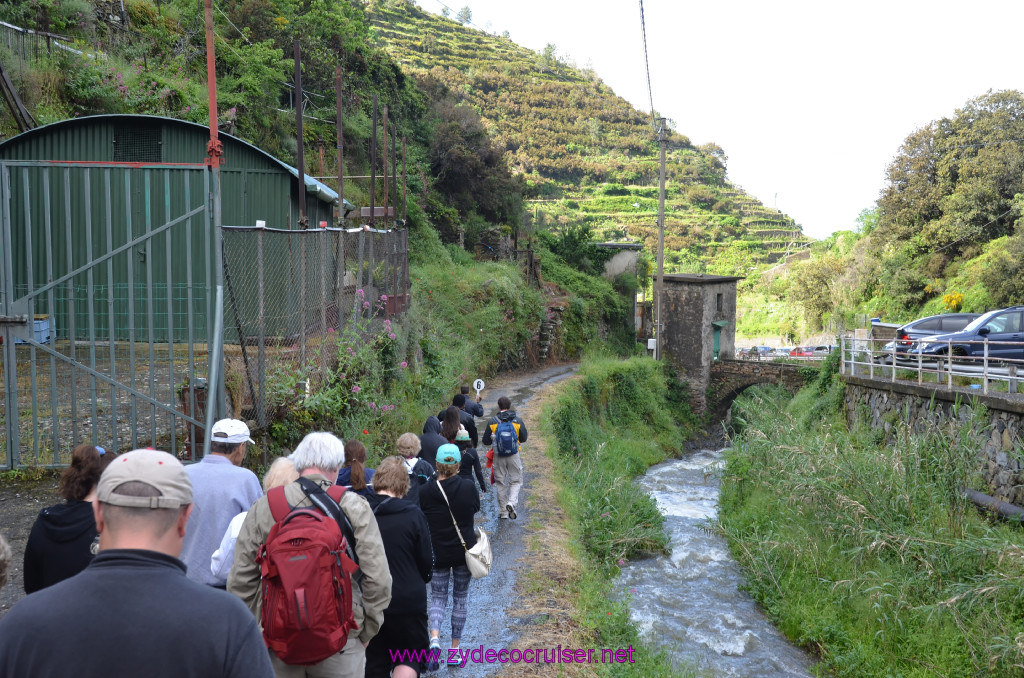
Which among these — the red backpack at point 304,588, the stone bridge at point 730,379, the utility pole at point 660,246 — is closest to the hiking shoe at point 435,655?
the red backpack at point 304,588

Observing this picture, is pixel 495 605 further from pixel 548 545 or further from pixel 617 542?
pixel 617 542

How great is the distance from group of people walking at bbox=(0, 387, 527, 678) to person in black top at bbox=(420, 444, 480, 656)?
11 millimetres

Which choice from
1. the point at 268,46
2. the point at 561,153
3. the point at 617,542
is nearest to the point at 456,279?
the point at 268,46

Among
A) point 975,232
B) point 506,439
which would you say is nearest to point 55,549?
point 506,439

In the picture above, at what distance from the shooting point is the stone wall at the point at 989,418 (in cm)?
1208

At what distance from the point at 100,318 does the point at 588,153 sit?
8775 centimetres

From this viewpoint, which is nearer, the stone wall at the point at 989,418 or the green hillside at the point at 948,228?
the stone wall at the point at 989,418

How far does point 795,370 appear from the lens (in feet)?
102

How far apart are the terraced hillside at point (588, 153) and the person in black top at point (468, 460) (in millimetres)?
52990

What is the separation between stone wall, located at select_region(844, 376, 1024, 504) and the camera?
39.6ft

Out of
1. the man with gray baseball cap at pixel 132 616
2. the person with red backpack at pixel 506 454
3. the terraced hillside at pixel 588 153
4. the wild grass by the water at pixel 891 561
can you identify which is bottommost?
the wild grass by the water at pixel 891 561

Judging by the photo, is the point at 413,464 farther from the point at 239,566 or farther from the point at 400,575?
the point at 239,566

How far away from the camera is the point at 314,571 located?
3.06 meters

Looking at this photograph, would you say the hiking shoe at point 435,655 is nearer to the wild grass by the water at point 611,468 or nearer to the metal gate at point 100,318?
the wild grass by the water at point 611,468
